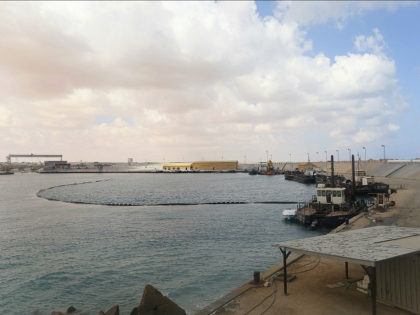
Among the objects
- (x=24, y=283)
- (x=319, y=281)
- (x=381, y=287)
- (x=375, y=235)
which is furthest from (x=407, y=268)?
(x=24, y=283)

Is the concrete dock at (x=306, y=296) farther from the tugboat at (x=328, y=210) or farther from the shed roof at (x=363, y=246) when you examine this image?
the tugboat at (x=328, y=210)

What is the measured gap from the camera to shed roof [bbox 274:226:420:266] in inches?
442

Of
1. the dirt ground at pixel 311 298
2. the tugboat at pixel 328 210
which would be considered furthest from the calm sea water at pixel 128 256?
the dirt ground at pixel 311 298

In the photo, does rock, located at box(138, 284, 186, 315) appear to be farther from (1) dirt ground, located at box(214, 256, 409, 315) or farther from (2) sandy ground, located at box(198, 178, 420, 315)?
(1) dirt ground, located at box(214, 256, 409, 315)

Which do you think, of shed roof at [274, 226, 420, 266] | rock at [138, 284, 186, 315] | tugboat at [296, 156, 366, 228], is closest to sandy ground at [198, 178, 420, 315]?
rock at [138, 284, 186, 315]

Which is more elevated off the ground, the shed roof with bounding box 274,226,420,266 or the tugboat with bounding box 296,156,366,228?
the shed roof with bounding box 274,226,420,266

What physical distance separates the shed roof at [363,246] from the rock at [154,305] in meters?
5.75

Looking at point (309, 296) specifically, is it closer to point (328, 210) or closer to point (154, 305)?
point (154, 305)

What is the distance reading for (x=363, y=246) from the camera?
12852mm

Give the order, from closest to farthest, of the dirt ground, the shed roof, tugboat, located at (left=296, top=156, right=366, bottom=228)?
the shed roof, the dirt ground, tugboat, located at (left=296, top=156, right=366, bottom=228)

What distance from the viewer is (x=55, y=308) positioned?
58.8 feet

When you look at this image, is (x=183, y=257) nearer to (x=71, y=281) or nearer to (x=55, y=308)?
(x=71, y=281)

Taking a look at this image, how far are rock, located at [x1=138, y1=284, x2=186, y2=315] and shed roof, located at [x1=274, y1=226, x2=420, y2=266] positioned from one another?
575 cm

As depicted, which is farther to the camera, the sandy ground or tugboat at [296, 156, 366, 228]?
tugboat at [296, 156, 366, 228]
